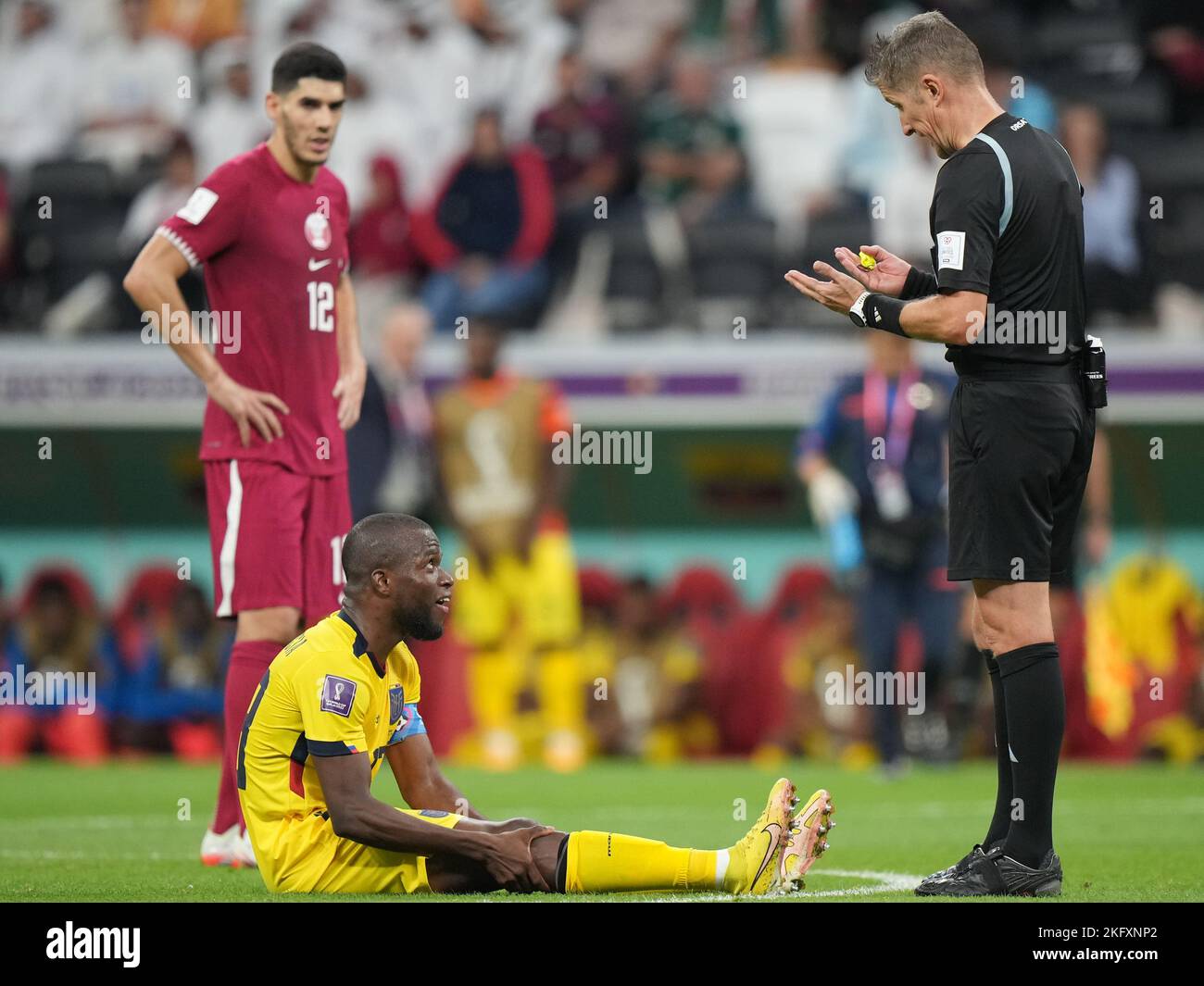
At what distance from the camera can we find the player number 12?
6.61 meters

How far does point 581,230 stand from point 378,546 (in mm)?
9430

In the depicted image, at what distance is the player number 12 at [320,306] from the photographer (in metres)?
6.61

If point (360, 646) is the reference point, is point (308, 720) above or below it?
below

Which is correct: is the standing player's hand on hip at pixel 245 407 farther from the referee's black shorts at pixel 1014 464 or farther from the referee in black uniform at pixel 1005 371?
the referee's black shorts at pixel 1014 464

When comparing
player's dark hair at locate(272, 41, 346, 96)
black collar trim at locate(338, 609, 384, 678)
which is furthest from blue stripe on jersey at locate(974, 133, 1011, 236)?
player's dark hair at locate(272, 41, 346, 96)

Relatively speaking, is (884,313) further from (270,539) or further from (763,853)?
(270,539)

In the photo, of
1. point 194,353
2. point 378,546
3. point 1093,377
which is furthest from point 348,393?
point 1093,377

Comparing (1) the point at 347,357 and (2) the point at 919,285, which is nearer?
(2) the point at 919,285

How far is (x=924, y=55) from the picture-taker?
536 centimetres

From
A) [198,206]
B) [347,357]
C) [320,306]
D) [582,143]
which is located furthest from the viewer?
[582,143]

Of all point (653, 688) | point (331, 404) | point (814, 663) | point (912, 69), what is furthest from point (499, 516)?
point (912, 69)

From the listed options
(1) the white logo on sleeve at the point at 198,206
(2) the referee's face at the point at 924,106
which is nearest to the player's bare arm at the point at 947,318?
(2) the referee's face at the point at 924,106

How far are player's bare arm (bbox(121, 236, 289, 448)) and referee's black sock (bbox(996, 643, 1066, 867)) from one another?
106 inches
